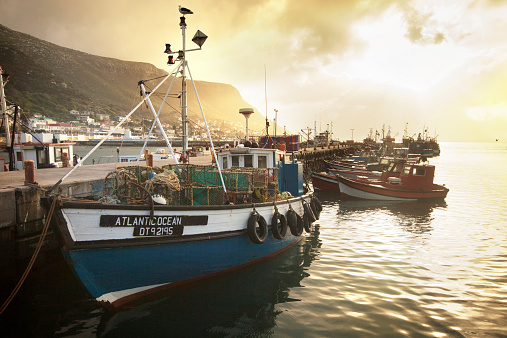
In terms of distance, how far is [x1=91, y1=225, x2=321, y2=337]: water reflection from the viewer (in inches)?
268

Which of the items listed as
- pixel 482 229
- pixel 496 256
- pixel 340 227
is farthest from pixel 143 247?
pixel 482 229

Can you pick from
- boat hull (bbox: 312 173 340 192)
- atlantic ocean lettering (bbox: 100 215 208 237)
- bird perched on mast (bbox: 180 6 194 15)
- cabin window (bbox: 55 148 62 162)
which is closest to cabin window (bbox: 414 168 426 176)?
boat hull (bbox: 312 173 340 192)

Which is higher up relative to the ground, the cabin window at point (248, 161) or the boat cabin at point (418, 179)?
the cabin window at point (248, 161)

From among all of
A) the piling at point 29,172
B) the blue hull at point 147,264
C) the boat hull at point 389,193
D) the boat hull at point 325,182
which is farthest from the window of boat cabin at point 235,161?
the boat hull at point 325,182

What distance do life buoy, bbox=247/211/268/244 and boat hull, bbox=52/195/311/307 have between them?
0.23 meters

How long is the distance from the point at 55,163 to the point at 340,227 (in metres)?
20.4

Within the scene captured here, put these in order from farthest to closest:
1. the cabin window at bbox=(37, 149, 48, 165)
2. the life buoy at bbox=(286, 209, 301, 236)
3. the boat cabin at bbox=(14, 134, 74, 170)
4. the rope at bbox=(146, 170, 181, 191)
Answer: the cabin window at bbox=(37, 149, 48, 165), the boat cabin at bbox=(14, 134, 74, 170), the life buoy at bbox=(286, 209, 301, 236), the rope at bbox=(146, 170, 181, 191)

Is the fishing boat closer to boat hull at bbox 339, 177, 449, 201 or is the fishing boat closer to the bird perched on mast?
the bird perched on mast

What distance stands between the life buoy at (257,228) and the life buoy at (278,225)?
1.79 ft

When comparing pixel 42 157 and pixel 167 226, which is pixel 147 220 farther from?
pixel 42 157

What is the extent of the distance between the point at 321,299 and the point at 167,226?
482 cm

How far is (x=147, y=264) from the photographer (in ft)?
24.1

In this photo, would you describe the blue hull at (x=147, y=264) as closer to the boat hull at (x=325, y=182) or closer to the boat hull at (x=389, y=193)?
the boat hull at (x=389, y=193)

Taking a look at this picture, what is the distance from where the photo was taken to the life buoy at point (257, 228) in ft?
29.6
